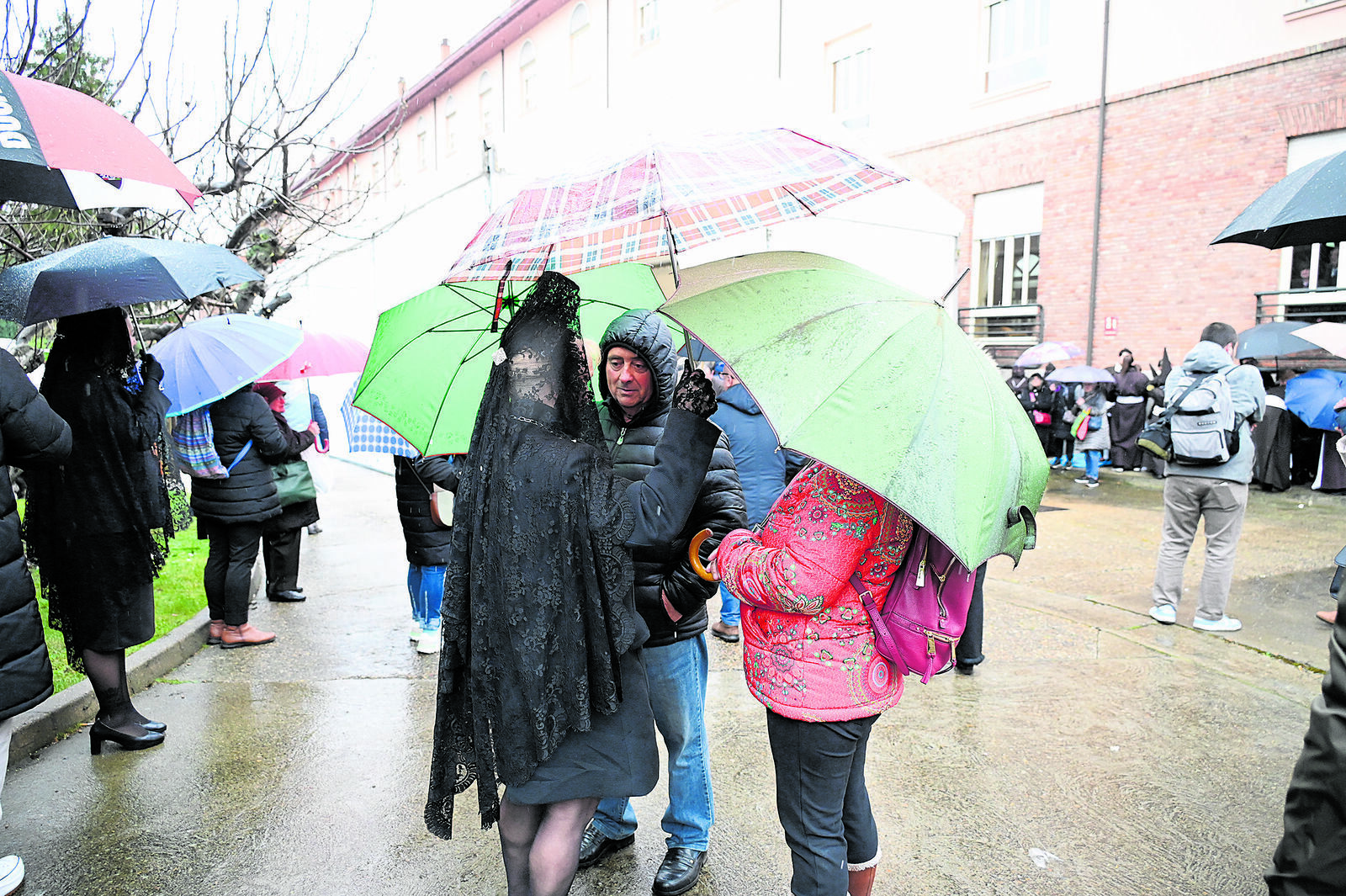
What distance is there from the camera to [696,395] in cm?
205

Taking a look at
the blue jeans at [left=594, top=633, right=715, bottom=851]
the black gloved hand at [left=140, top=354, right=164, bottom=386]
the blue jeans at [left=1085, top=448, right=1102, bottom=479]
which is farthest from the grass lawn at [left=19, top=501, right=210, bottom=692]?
the blue jeans at [left=1085, top=448, right=1102, bottom=479]

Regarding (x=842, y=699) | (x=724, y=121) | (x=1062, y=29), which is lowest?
(x=842, y=699)

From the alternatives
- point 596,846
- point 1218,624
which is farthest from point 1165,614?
point 596,846

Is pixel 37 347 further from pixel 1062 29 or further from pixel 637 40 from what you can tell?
pixel 637 40

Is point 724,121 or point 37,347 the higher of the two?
point 724,121

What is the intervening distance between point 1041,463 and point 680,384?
889mm

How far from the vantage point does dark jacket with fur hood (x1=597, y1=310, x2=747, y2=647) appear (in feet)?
8.25

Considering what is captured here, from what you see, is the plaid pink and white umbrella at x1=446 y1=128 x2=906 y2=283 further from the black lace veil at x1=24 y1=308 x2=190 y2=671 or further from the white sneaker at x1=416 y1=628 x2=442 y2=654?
the white sneaker at x1=416 y1=628 x2=442 y2=654

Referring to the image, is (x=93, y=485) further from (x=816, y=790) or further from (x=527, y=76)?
(x=527, y=76)

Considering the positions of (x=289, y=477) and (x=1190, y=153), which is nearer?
(x=289, y=477)

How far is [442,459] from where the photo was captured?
4.76m

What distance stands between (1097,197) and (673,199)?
616 inches

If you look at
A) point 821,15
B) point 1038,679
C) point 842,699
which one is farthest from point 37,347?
point 821,15

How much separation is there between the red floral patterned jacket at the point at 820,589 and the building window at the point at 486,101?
27893 millimetres
